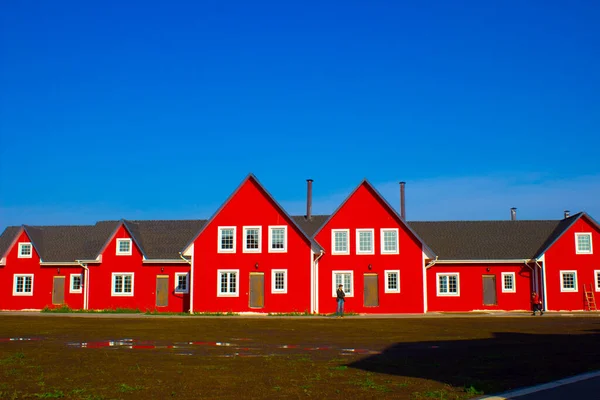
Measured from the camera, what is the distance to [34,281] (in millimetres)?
47250

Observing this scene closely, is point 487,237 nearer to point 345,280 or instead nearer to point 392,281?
point 392,281

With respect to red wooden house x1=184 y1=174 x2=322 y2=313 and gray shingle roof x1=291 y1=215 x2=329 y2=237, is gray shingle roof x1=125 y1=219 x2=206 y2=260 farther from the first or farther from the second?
gray shingle roof x1=291 y1=215 x2=329 y2=237

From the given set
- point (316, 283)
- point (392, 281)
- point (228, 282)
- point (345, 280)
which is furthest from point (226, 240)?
point (392, 281)

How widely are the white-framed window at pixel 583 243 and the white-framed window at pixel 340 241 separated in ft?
48.7

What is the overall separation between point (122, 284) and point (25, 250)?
8.56 m

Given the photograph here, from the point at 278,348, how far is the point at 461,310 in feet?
88.1

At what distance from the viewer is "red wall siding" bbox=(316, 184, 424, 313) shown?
41.8 meters

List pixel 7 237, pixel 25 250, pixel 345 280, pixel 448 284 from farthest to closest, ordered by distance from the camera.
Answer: pixel 7 237
pixel 25 250
pixel 448 284
pixel 345 280


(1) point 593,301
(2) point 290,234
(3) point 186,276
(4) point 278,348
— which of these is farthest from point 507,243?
(4) point 278,348

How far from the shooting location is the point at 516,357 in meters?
16.3

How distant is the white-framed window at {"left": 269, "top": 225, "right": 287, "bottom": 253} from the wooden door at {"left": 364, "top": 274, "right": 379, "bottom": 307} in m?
5.82

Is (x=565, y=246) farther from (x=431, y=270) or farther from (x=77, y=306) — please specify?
(x=77, y=306)

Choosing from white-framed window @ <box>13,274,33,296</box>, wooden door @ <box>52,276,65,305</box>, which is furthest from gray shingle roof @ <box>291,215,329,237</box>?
white-framed window @ <box>13,274,33,296</box>

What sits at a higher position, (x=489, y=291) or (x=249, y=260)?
(x=249, y=260)
